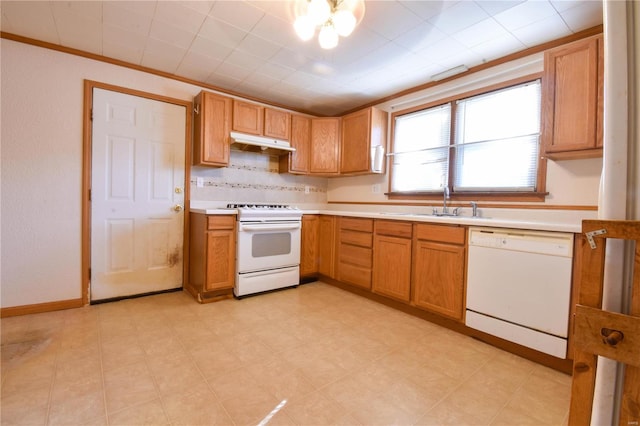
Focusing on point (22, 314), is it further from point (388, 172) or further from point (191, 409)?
point (388, 172)

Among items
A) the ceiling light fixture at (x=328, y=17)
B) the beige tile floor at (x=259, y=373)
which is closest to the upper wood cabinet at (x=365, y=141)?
the ceiling light fixture at (x=328, y=17)

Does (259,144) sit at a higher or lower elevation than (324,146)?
lower

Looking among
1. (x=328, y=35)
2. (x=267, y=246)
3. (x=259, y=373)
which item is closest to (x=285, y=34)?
(x=328, y=35)

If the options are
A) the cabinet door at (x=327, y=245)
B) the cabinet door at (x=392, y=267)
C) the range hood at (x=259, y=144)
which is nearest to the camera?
the cabinet door at (x=392, y=267)

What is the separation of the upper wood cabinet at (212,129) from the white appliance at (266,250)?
0.57m

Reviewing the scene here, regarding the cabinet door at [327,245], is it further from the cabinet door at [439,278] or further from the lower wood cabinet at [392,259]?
the cabinet door at [439,278]

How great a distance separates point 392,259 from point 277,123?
2127mm

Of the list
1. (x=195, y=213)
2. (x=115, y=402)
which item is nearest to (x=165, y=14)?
(x=195, y=213)

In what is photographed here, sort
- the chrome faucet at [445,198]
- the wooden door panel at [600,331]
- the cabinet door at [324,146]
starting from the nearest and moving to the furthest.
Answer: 1. the wooden door panel at [600,331]
2. the chrome faucet at [445,198]
3. the cabinet door at [324,146]

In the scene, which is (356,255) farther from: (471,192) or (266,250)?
(471,192)

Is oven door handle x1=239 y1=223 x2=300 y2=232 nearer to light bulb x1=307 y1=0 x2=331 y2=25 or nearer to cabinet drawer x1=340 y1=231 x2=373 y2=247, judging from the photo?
cabinet drawer x1=340 y1=231 x2=373 y2=247

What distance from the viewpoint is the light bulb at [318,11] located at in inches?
62.5

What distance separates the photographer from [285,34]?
229 centimetres

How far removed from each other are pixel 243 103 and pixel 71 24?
1495mm
